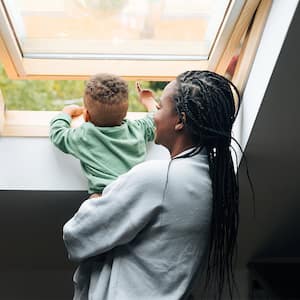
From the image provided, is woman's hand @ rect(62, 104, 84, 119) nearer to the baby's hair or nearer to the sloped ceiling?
the baby's hair

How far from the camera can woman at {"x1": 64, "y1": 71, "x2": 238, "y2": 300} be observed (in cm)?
124

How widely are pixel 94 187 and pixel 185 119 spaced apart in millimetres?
354

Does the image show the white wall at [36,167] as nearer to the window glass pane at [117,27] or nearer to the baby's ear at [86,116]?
the baby's ear at [86,116]

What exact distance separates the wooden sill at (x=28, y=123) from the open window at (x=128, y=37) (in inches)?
5.1

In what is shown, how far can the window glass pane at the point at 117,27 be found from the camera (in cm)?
155

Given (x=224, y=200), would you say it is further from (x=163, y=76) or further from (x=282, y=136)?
(x=163, y=76)

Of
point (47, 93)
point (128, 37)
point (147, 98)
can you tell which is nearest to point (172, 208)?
point (147, 98)

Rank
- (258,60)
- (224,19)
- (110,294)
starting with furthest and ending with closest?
(224,19) → (258,60) → (110,294)

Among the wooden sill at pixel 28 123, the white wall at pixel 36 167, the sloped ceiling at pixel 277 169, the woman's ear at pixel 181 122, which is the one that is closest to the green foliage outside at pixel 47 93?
the wooden sill at pixel 28 123

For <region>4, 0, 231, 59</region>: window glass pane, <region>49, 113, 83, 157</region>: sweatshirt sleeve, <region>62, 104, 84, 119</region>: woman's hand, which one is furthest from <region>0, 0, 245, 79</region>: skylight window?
<region>49, 113, 83, 157</region>: sweatshirt sleeve

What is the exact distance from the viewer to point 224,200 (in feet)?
4.20

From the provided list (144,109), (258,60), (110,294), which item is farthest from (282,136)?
(110,294)

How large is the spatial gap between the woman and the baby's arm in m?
0.25

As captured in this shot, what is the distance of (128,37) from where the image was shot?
1644mm
